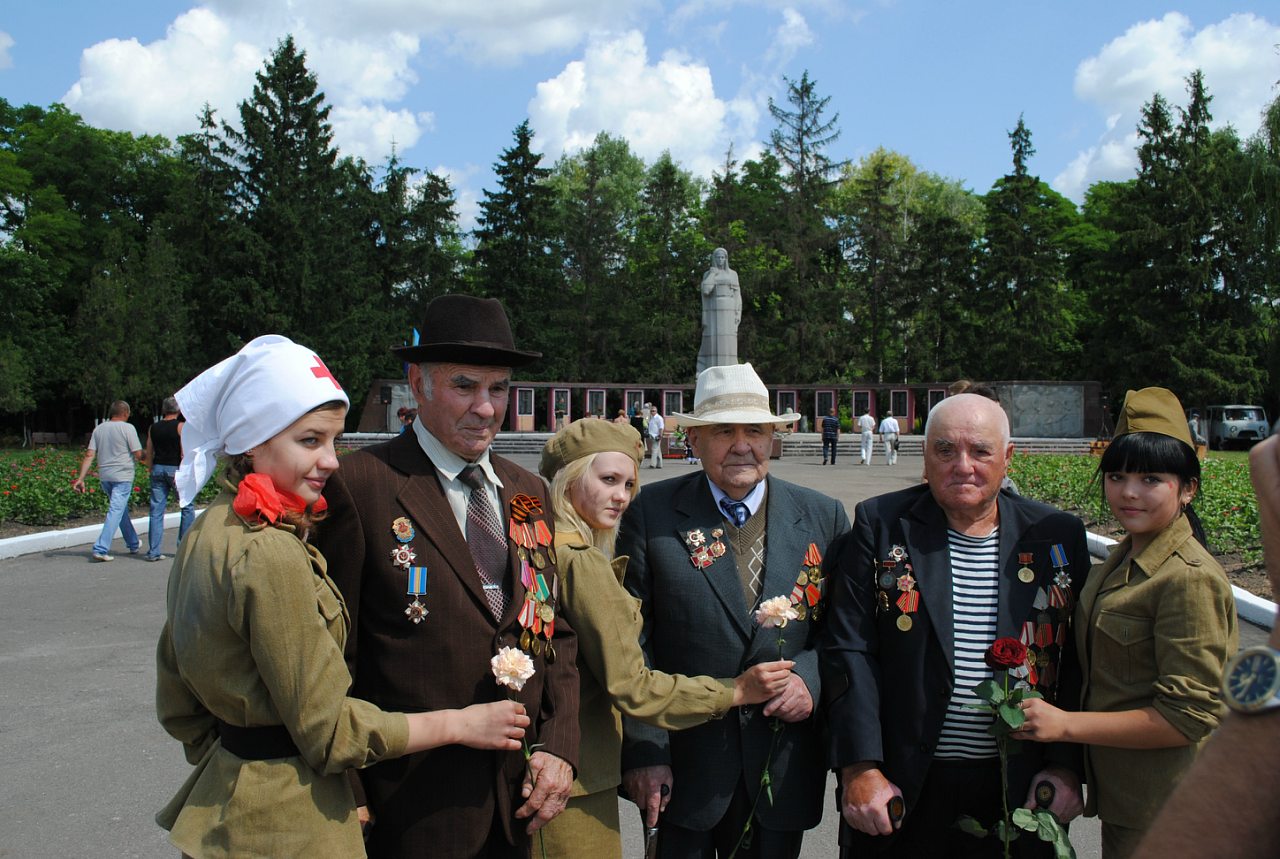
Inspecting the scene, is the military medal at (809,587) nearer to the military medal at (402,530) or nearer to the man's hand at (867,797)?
the man's hand at (867,797)

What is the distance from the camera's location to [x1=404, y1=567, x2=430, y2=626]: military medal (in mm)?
2531

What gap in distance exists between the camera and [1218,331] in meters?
41.2

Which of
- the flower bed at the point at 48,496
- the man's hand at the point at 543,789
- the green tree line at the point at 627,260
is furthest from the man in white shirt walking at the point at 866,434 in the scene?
the man's hand at the point at 543,789

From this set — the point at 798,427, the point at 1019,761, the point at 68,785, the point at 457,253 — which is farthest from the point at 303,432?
the point at 457,253

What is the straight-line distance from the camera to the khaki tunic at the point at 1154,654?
262 centimetres

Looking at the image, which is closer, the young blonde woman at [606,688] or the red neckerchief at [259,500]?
the red neckerchief at [259,500]

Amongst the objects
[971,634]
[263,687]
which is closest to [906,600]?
[971,634]

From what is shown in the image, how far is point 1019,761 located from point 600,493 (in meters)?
1.50

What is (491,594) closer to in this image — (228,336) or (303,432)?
(303,432)

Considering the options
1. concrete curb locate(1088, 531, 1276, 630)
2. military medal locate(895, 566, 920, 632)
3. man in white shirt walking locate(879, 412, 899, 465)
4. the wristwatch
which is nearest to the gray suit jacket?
military medal locate(895, 566, 920, 632)

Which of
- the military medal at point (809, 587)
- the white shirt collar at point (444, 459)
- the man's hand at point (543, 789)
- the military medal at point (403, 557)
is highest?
the white shirt collar at point (444, 459)

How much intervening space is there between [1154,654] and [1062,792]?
476 millimetres

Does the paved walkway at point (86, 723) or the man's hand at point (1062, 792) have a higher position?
the man's hand at point (1062, 792)

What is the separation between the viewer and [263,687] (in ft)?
7.09
